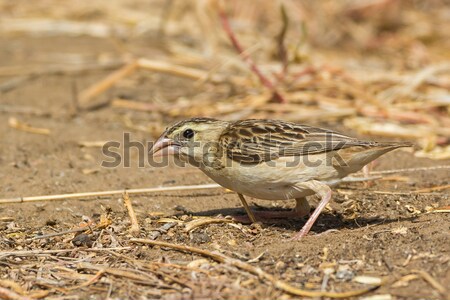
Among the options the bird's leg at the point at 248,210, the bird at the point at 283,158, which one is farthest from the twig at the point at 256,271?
the bird's leg at the point at 248,210

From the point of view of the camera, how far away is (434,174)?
7035mm

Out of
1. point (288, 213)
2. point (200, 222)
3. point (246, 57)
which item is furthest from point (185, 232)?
point (246, 57)

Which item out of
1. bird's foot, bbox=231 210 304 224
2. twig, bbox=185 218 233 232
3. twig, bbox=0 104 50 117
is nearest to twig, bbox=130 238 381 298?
twig, bbox=185 218 233 232

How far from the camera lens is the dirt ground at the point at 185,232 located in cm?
454

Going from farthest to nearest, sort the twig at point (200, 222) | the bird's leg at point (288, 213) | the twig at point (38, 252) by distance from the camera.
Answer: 1. the bird's leg at point (288, 213)
2. the twig at point (200, 222)
3. the twig at point (38, 252)

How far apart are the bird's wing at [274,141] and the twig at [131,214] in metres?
0.92

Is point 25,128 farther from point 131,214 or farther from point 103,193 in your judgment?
point 131,214

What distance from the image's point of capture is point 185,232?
17.9 ft

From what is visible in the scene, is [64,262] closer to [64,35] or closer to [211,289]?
[211,289]

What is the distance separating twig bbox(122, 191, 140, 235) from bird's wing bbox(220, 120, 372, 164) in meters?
0.92

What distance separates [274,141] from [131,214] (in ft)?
4.32

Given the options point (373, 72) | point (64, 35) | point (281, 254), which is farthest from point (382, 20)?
point (281, 254)

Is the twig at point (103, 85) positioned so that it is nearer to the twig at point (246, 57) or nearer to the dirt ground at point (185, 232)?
the dirt ground at point (185, 232)

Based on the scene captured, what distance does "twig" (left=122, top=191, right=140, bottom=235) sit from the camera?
18.0 ft
